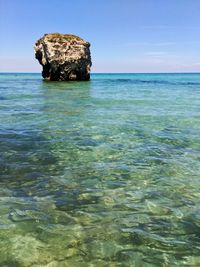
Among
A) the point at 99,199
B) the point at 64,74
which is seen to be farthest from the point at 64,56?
the point at 99,199

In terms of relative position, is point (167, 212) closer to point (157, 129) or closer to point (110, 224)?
point (110, 224)

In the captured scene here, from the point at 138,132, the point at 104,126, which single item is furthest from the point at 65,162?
the point at 104,126

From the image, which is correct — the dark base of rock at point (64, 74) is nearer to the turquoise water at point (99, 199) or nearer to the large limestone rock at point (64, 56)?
the large limestone rock at point (64, 56)

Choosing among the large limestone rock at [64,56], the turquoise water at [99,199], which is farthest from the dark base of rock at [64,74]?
the turquoise water at [99,199]

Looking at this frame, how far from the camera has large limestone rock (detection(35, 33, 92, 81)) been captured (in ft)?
212

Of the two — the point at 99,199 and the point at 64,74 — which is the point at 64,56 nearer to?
the point at 64,74

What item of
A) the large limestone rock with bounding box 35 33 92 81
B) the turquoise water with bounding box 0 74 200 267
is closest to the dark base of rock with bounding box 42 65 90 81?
the large limestone rock with bounding box 35 33 92 81

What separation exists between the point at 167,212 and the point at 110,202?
1327 millimetres

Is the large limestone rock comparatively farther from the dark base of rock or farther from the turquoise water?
the turquoise water

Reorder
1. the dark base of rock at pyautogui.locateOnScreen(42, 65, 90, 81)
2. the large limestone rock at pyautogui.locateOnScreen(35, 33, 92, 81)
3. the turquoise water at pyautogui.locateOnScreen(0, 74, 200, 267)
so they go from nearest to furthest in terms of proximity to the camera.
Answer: the turquoise water at pyautogui.locateOnScreen(0, 74, 200, 267) < the large limestone rock at pyautogui.locateOnScreen(35, 33, 92, 81) < the dark base of rock at pyautogui.locateOnScreen(42, 65, 90, 81)

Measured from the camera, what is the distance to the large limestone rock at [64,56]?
64688 millimetres

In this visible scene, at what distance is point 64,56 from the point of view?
6462 cm

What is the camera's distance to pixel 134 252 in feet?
18.4

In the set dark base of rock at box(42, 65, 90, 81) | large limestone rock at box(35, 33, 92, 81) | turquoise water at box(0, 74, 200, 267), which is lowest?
turquoise water at box(0, 74, 200, 267)
